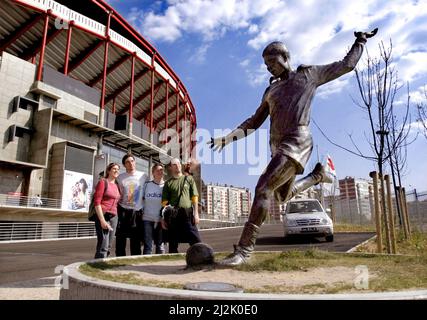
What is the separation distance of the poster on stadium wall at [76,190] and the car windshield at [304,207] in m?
20.9

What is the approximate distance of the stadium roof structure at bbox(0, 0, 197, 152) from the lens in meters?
28.8

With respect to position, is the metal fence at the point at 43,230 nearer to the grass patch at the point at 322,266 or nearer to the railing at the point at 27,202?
the railing at the point at 27,202

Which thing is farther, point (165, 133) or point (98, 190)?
point (165, 133)

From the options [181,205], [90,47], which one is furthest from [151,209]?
[90,47]

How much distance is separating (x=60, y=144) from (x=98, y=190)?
26.6 metres

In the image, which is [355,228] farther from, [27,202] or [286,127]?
[27,202]

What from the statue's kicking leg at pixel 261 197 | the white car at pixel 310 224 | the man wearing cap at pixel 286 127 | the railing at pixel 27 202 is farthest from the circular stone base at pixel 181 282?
the railing at pixel 27 202

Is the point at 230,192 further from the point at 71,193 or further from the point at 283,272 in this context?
the point at 283,272

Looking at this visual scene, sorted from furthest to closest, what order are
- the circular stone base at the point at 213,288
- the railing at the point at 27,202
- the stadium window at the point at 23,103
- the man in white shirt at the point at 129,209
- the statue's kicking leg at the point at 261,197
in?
the stadium window at the point at 23,103 < the railing at the point at 27,202 < the man in white shirt at the point at 129,209 < the statue's kicking leg at the point at 261,197 < the circular stone base at the point at 213,288

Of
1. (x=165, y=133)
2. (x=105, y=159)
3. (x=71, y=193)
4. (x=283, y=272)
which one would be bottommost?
(x=283, y=272)

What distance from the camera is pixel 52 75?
2911cm

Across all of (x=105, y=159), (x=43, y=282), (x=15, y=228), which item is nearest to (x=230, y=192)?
(x=105, y=159)

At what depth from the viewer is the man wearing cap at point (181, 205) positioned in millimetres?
4668

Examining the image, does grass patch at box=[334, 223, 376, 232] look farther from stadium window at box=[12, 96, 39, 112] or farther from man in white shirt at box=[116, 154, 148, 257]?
stadium window at box=[12, 96, 39, 112]
